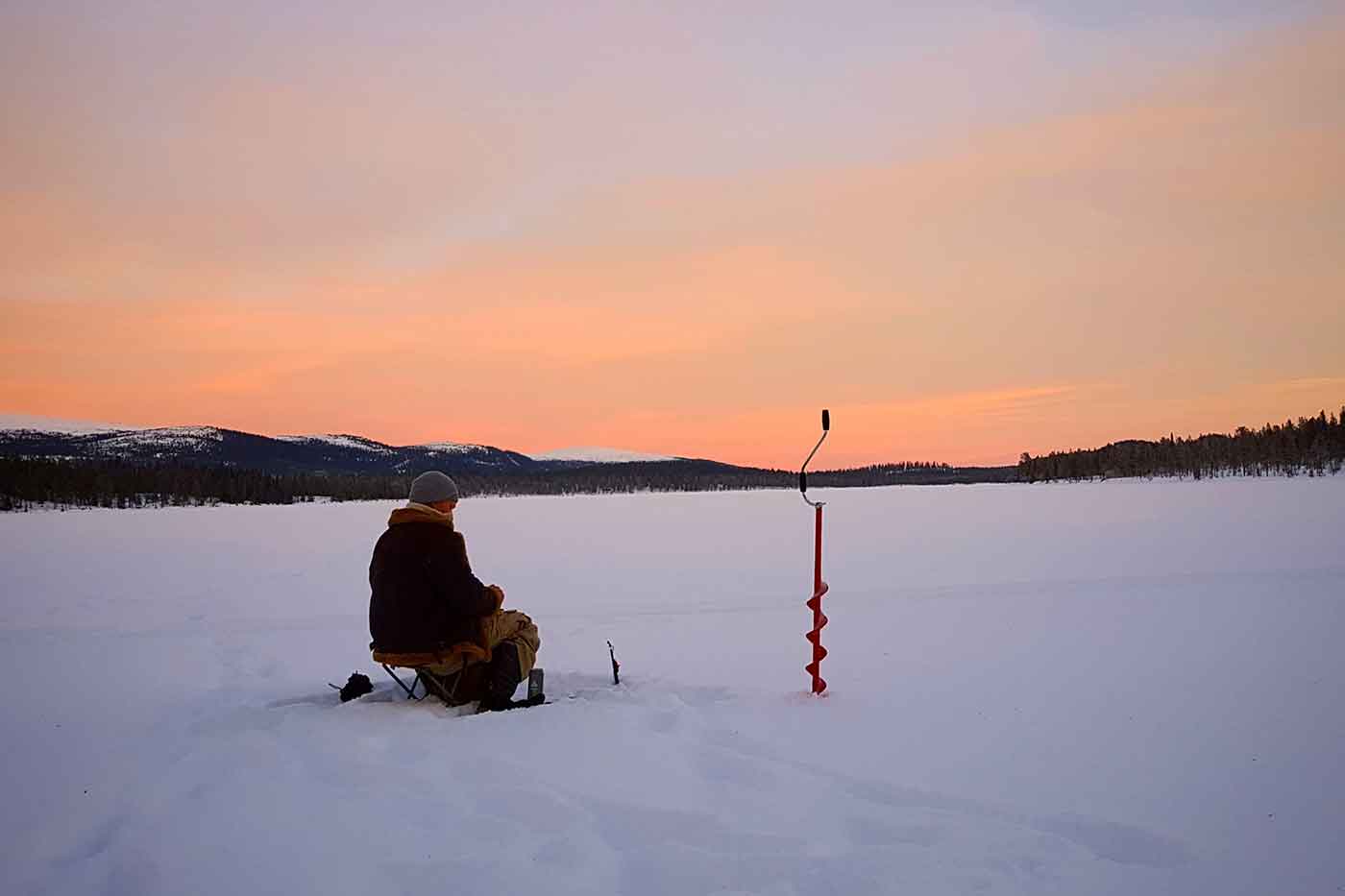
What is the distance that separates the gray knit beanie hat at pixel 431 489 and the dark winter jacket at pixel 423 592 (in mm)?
176

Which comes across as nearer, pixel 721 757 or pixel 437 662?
pixel 721 757

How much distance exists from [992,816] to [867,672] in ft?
8.47

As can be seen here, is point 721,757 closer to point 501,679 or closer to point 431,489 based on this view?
point 501,679

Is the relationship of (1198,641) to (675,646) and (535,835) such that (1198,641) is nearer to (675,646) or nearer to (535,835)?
(675,646)

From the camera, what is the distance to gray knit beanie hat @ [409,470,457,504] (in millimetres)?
4988

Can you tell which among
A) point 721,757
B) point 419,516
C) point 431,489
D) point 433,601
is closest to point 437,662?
point 433,601

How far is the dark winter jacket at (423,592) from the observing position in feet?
15.5

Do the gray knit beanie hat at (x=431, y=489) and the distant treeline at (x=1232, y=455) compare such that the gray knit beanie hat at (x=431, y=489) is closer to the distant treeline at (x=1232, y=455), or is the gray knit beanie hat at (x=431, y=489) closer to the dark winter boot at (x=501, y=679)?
the dark winter boot at (x=501, y=679)

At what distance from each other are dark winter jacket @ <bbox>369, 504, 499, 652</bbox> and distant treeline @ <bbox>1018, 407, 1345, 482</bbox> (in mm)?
80758

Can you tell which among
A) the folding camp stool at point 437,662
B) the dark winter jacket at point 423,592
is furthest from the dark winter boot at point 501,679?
the dark winter jacket at point 423,592

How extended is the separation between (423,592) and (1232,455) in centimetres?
9379

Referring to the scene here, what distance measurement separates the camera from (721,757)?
417 cm

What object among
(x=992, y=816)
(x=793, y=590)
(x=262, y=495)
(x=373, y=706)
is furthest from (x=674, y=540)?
(x=262, y=495)

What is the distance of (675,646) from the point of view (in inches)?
284
